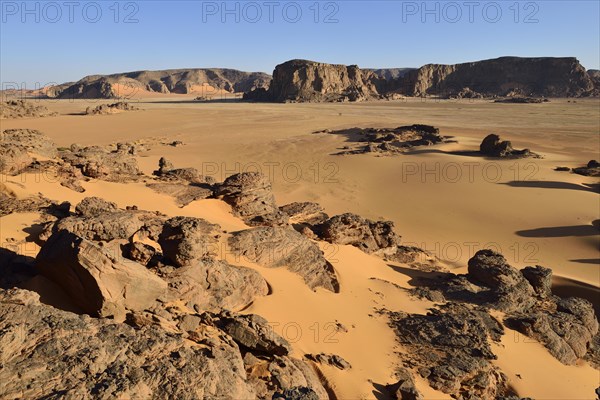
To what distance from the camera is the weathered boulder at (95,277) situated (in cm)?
416

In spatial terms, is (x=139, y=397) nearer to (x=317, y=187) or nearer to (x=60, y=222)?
(x=60, y=222)

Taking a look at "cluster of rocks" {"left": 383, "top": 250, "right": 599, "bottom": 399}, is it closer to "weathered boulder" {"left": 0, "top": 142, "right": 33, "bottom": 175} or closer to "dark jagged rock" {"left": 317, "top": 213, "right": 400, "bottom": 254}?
"dark jagged rock" {"left": 317, "top": 213, "right": 400, "bottom": 254}

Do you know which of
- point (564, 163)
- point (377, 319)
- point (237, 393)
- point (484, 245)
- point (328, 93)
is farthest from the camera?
point (328, 93)

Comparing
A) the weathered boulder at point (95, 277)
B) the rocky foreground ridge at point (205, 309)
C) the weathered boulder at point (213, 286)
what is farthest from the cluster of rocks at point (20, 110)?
the weathered boulder at point (95, 277)

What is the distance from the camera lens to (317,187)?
59.3 ft

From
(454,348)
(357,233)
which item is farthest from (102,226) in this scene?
(357,233)

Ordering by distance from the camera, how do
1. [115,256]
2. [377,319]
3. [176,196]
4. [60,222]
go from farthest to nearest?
[176,196] → [377,319] → [60,222] → [115,256]

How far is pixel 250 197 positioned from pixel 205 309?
15.4 feet

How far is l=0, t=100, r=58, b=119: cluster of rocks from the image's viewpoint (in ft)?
129

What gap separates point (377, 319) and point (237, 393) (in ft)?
11.4

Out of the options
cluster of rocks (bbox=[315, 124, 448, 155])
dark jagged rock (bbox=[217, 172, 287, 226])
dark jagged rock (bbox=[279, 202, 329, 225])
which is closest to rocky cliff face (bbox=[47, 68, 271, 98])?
cluster of rocks (bbox=[315, 124, 448, 155])

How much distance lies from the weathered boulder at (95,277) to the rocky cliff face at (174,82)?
105m

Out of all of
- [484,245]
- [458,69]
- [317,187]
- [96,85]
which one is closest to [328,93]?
[458,69]

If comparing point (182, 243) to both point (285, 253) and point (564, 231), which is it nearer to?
point (285, 253)
